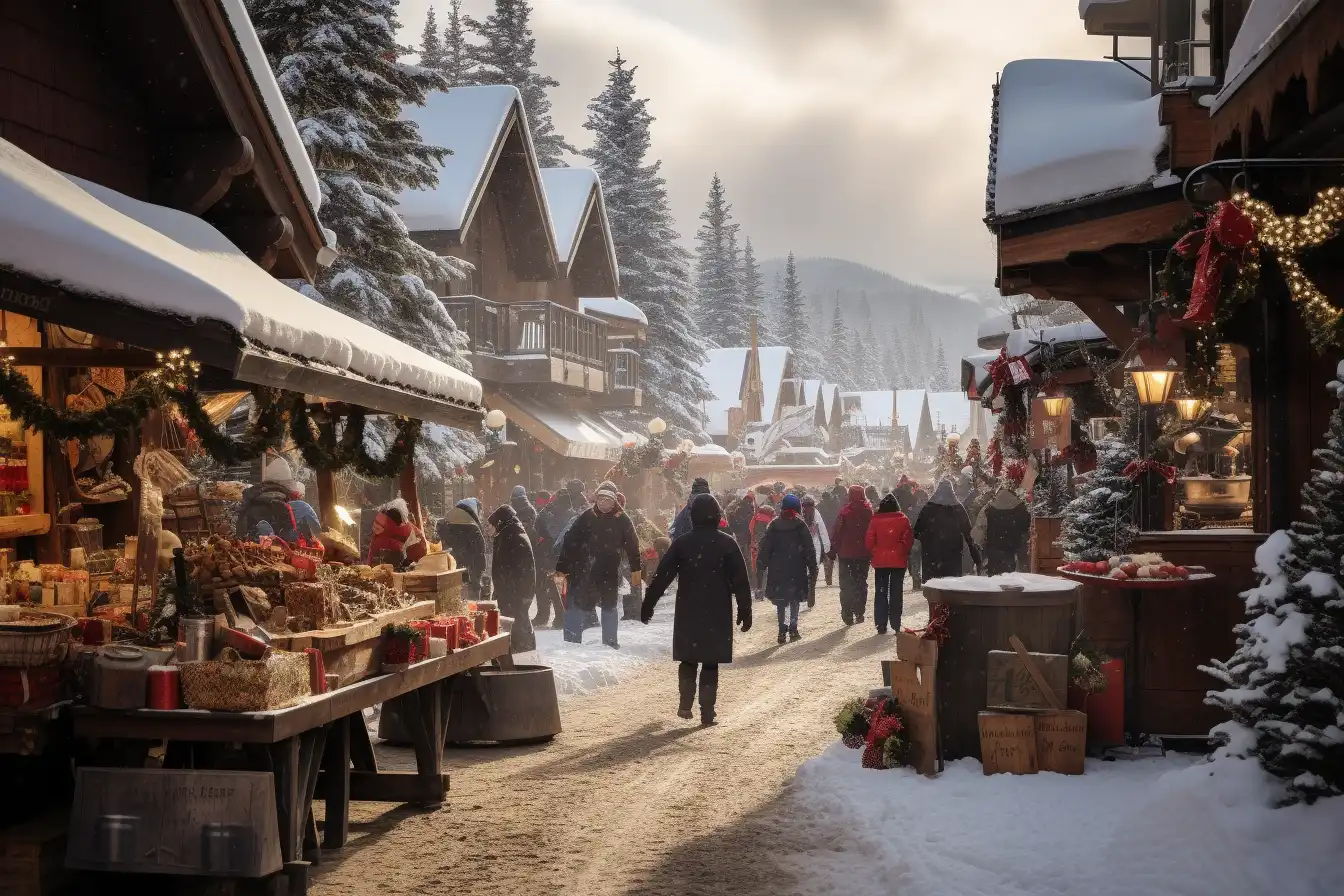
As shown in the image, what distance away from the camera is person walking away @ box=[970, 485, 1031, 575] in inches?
858

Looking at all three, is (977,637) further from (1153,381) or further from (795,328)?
(795,328)

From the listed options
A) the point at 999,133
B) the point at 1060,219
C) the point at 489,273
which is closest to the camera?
the point at 1060,219

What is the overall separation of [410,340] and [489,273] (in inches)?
521

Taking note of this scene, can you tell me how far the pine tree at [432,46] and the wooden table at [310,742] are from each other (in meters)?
44.5

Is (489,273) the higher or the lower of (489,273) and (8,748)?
the higher

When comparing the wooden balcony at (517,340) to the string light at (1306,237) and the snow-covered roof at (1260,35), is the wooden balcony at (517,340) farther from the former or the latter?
the snow-covered roof at (1260,35)

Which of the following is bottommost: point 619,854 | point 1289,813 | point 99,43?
point 619,854

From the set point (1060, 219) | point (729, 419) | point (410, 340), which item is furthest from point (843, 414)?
point (1060, 219)

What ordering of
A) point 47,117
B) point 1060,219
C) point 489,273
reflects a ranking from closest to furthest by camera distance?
point 47,117, point 1060,219, point 489,273

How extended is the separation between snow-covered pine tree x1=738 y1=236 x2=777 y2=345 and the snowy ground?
204 feet

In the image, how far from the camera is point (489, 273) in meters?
32.3

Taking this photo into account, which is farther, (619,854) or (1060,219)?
(1060,219)

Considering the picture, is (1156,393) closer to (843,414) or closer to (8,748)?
(8,748)

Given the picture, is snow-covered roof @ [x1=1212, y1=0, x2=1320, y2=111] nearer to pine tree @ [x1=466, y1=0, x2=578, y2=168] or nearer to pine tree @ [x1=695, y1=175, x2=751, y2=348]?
pine tree @ [x1=466, y1=0, x2=578, y2=168]
